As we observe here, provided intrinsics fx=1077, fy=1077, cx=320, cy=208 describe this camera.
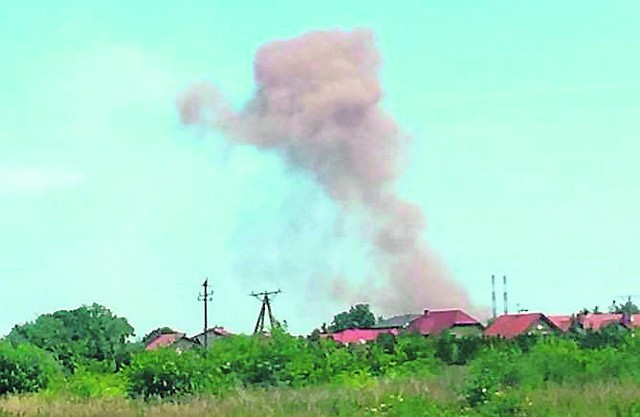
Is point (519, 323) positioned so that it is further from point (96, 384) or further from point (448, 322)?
point (96, 384)

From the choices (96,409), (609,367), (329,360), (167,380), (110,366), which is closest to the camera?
(96,409)

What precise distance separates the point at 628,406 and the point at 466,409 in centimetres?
229

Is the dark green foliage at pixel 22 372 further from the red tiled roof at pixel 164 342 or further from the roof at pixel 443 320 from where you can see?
the roof at pixel 443 320

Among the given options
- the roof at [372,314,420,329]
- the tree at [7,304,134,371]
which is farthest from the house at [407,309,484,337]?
the tree at [7,304,134,371]

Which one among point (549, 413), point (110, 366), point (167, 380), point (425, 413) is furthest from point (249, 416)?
point (110, 366)

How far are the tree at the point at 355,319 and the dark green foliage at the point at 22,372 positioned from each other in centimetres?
7429

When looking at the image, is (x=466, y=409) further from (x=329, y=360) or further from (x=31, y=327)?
(x=31, y=327)

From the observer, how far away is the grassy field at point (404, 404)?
15.1m

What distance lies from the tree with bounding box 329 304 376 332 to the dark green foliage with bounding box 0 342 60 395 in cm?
7429

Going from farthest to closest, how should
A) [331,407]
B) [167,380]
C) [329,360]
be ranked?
1. [329,360]
2. [167,380]
3. [331,407]

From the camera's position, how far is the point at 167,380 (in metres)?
29.9

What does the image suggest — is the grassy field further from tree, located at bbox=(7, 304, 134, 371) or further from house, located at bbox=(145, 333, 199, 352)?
tree, located at bbox=(7, 304, 134, 371)

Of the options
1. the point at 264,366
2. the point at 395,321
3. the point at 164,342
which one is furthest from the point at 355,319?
the point at 264,366

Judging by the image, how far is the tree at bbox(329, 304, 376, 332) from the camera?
115 metres
